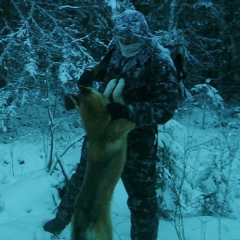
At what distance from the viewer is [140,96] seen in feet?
9.52

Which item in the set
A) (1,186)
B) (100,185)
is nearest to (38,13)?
(1,186)

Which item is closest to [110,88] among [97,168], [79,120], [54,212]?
[97,168]

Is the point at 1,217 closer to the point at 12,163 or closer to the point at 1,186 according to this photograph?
the point at 1,186

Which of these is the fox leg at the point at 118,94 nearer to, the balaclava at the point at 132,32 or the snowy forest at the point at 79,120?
the balaclava at the point at 132,32

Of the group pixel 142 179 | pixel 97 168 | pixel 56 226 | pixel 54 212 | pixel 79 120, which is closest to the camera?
pixel 97 168

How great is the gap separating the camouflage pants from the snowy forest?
0.27m

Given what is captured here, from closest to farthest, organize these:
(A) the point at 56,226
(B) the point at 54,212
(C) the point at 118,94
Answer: (C) the point at 118,94 → (A) the point at 56,226 → (B) the point at 54,212

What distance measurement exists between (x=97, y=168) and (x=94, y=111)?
13.3 inches

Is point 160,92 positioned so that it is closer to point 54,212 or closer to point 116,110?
point 116,110

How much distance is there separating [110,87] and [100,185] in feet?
2.44

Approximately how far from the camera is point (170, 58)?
282cm

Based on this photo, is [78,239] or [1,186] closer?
[78,239]

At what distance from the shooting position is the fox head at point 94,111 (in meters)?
2.38

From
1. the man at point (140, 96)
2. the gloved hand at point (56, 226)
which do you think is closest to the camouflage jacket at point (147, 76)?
the man at point (140, 96)
